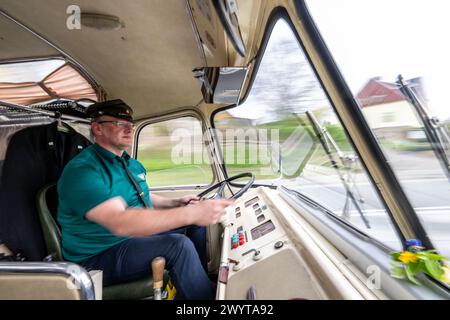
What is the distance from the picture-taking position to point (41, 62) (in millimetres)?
1954

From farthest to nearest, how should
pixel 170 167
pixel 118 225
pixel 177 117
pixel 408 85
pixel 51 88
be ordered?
pixel 170 167 < pixel 177 117 < pixel 51 88 < pixel 118 225 < pixel 408 85

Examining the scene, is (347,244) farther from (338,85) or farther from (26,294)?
(26,294)

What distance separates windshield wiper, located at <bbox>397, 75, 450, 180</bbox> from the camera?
732 millimetres

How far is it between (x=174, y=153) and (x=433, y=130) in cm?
261

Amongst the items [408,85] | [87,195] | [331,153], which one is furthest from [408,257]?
[87,195]

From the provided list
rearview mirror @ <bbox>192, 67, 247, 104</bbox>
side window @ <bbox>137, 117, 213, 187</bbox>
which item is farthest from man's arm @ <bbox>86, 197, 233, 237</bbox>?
side window @ <bbox>137, 117, 213, 187</bbox>

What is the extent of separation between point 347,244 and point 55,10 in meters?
1.97

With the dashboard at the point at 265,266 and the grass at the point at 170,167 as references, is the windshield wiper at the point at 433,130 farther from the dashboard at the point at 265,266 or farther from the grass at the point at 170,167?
the grass at the point at 170,167

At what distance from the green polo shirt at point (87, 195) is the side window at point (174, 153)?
1.56 m

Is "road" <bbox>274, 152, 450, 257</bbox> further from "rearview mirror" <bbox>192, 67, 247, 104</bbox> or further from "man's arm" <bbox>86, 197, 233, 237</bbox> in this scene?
"rearview mirror" <bbox>192, 67, 247, 104</bbox>

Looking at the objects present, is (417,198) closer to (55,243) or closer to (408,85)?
(408,85)

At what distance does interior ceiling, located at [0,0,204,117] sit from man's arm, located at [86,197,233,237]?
3.82 feet

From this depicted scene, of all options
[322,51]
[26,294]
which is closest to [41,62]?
[26,294]

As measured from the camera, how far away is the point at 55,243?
1372mm
